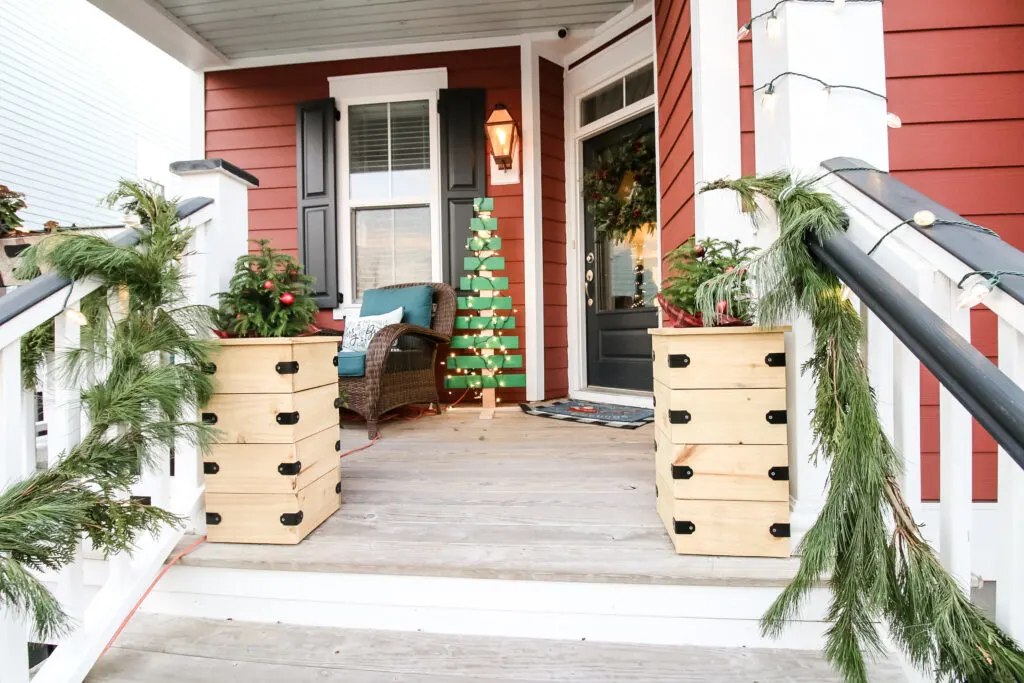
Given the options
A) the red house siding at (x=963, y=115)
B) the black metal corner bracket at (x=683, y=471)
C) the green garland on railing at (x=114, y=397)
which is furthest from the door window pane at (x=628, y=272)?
the green garland on railing at (x=114, y=397)

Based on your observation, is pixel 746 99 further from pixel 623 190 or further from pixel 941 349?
pixel 623 190

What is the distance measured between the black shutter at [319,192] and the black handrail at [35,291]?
2.41m

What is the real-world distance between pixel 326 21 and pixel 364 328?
217cm

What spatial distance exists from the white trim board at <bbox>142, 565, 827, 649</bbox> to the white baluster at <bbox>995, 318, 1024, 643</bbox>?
0.48 metres

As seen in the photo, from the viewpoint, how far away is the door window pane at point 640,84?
3037 mm

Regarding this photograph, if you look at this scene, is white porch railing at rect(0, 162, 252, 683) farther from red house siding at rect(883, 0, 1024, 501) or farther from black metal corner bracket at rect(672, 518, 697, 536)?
red house siding at rect(883, 0, 1024, 501)

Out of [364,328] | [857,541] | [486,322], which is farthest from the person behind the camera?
[486,322]

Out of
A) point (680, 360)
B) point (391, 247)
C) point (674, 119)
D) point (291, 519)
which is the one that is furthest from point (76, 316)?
point (391, 247)

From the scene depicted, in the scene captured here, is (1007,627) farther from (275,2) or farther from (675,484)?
(275,2)

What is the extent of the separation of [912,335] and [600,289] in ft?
9.71

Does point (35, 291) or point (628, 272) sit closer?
point (35, 291)

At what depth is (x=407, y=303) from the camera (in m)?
3.22

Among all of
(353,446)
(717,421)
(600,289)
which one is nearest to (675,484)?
(717,421)

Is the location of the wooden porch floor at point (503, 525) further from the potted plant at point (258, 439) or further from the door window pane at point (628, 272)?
the door window pane at point (628, 272)
